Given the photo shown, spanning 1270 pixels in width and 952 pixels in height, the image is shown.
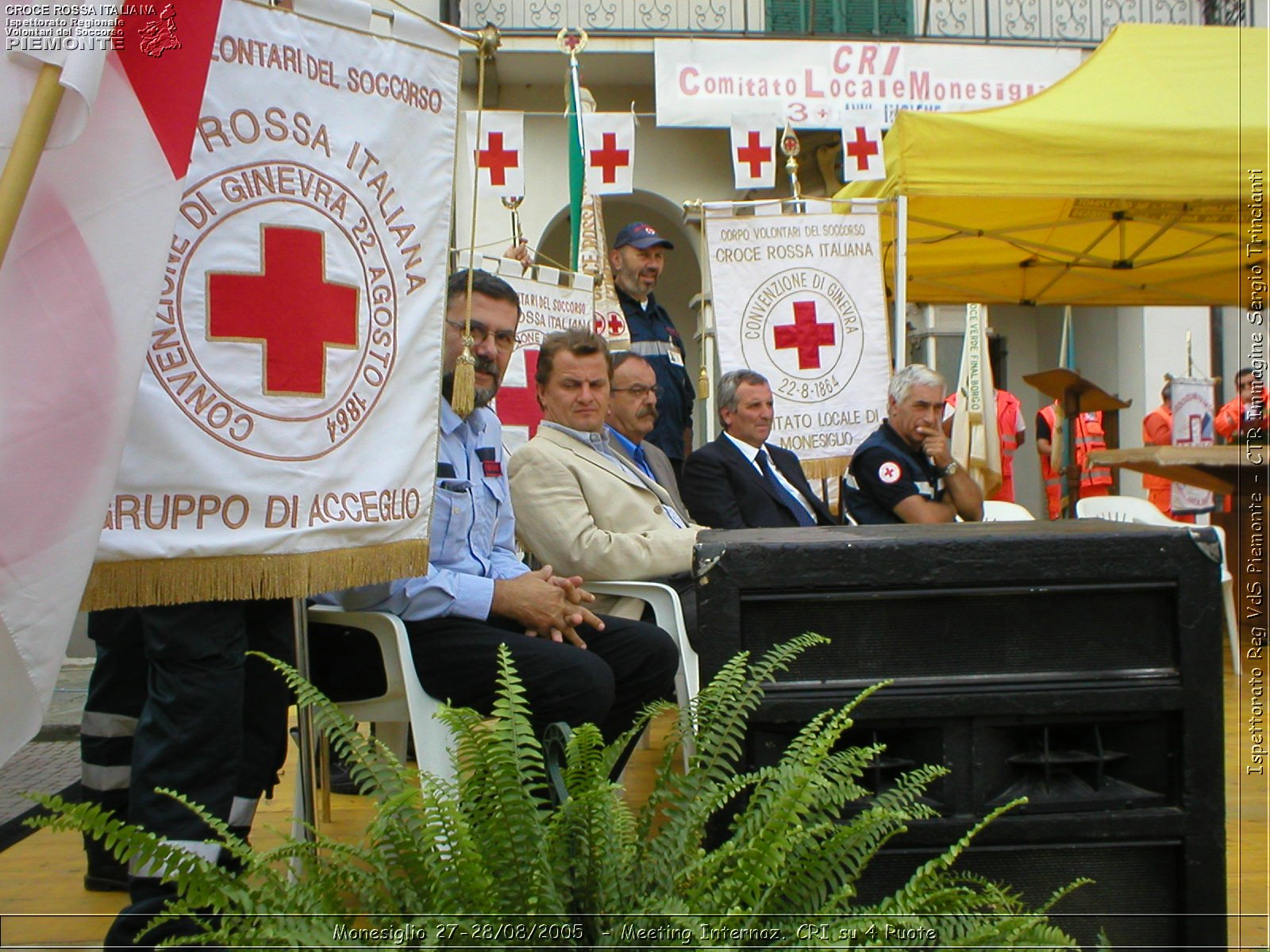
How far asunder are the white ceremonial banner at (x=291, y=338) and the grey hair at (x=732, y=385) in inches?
89.2

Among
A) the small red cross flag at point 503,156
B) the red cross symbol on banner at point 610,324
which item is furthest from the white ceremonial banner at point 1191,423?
the small red cross flag at point 503,156

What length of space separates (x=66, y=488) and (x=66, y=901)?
1540 mm

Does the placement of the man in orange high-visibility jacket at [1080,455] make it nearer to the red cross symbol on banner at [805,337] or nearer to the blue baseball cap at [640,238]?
the red cross symbol on banner at [805,337]

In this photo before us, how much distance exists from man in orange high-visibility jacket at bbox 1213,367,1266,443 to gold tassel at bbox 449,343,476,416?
4997mm

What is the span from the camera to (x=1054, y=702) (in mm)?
1976

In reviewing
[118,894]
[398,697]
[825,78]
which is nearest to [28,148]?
[398,697]

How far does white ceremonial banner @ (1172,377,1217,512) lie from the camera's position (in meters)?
8.48

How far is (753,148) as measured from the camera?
280 inches

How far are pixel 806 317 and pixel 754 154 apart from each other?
5.86 feet

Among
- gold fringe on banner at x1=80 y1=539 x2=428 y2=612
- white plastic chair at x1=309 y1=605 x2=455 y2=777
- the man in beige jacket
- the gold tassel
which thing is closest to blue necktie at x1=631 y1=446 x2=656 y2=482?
the man in beige jacket

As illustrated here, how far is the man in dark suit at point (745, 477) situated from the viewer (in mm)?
4312

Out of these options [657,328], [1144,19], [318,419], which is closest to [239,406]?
[318,419]

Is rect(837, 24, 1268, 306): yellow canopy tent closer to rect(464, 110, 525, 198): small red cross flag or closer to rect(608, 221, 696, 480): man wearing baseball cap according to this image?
rect(608, 221, 696, 480): man wearing baseball cap

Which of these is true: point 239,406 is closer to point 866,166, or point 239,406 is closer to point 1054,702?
point 1054,702
